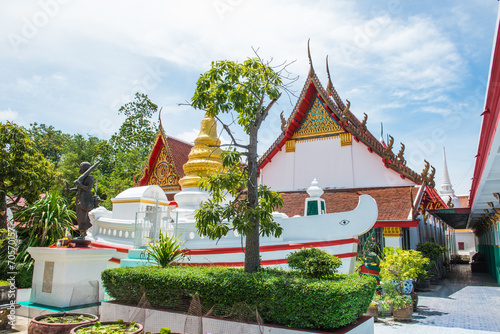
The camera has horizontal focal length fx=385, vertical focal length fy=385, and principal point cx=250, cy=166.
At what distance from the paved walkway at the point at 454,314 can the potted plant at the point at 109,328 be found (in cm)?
420

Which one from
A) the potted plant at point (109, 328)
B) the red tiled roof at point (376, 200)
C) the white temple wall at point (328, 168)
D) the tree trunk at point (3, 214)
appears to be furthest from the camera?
the white temple wall at point (328, 168)

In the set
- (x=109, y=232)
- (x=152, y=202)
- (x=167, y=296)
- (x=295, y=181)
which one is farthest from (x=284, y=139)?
(x=167, y=296)

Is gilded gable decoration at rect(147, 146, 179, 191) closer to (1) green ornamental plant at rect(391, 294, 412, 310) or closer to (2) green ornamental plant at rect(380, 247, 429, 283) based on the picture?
(2) green ornamental plant at rect(380, 247, 429, 283)

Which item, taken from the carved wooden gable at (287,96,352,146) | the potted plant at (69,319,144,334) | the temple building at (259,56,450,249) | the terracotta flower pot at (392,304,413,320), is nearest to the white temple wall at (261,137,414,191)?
the temple building at (259,56,450,249)

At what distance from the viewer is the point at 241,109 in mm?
5867

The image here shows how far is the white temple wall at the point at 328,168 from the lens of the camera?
43.2 ft

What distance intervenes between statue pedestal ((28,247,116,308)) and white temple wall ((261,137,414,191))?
9095mm

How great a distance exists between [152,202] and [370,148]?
7439 millimetres

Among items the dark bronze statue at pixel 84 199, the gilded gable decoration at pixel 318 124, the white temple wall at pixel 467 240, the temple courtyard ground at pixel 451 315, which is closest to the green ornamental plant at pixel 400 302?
the temple courtyard ground at pixel 451 315

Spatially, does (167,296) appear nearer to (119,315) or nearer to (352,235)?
(119,315)

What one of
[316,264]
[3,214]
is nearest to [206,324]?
[316,264]

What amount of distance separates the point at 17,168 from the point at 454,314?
39.6ft

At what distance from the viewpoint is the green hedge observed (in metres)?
4.36

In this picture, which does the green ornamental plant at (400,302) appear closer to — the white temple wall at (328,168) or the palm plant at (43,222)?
the white temple wall at (328,168)
